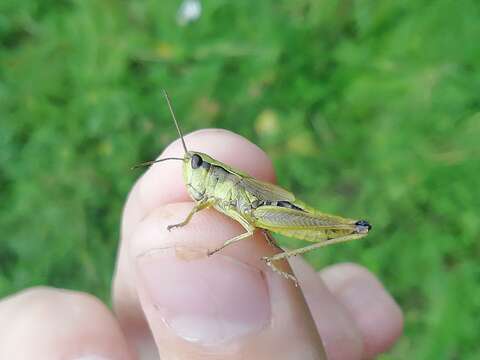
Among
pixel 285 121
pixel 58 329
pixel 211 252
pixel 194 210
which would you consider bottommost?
pixel 58 329

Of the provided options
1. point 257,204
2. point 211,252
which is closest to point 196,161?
point 257,204

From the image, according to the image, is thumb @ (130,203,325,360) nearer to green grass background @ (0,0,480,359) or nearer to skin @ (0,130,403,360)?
skin @ (0,130,403,360)

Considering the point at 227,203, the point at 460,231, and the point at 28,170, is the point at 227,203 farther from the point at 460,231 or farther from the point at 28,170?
the point at 28,170

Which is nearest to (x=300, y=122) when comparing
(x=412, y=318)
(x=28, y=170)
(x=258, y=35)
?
(x=258, y=35)

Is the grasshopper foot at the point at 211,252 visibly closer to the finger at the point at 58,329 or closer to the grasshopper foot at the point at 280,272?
the grasshopper foot at the point at 280,272

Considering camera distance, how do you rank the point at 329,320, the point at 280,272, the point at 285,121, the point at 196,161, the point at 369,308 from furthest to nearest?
the point at 285,121, the point at 369,308, the point at 329,320, the point at 196,161, the point at 280,272

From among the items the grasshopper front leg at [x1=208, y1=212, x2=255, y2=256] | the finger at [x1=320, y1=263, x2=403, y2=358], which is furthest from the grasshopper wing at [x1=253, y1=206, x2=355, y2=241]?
the finger at [x1=320, y1=263, x2=403, y2=358]

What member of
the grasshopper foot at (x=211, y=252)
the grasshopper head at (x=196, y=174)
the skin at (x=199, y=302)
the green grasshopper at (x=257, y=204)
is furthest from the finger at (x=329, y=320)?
the grasshopper foot at (x=211, y=252)

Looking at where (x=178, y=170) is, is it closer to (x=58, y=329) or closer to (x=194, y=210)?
(x=194, y=210)
